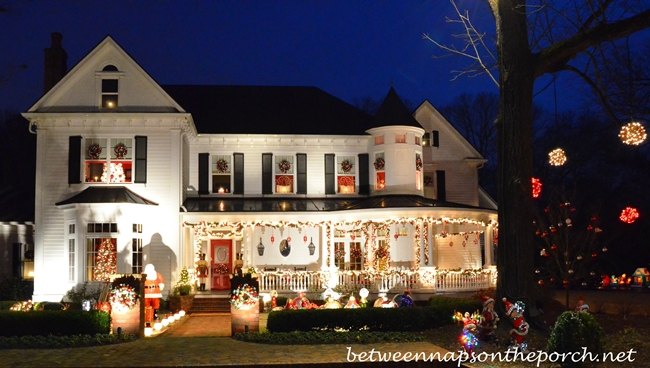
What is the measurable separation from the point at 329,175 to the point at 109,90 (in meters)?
9.07

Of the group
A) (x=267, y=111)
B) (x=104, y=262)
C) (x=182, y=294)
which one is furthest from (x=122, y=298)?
(x=267, y=111)

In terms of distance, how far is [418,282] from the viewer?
23.4m

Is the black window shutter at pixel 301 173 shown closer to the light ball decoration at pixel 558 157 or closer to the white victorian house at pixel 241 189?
the white victorian house at pixel 241 189

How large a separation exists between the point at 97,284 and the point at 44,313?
7.03 m

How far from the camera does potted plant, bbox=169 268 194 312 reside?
21.9 m

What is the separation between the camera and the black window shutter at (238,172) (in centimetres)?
2677

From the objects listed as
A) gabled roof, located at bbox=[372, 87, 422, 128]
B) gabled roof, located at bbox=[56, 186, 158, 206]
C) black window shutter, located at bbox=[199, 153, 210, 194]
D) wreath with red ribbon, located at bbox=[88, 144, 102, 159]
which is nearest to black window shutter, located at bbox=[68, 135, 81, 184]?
wreath with red ribbon, located at bbox=[88, 144, 102, 159]

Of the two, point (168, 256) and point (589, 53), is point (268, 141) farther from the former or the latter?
point (589, 53)

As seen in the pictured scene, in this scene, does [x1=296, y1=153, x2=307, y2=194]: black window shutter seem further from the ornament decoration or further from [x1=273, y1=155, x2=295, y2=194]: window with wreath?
→ the ornament decoration

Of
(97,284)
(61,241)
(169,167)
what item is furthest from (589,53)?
(61,241)

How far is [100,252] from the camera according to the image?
2261cm

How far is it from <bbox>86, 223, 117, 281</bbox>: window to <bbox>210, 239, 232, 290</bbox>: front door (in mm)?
4400

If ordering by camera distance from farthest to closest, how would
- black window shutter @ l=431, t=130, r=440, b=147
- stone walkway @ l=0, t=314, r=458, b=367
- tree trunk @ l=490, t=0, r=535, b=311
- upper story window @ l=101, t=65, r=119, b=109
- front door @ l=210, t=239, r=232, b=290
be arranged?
black window shutter @ l=431, t=130, r=440, b=147 → front door @ l=210, t=239, r=232, b=290 → upper story window @ l=101, t=65, r=119, b=109 → tree trunk @ l=490, t=0, r=535, b=311 → stone walkway @ l=0, t=314, r=458, b=367

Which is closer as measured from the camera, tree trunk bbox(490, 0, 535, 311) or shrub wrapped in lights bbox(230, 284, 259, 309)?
tree trunk bbox(490, 0, 535, 311)
